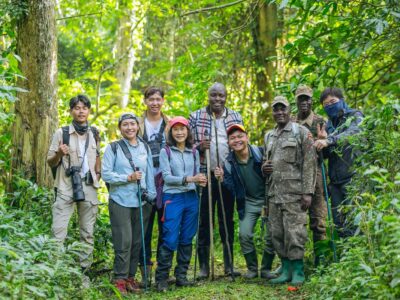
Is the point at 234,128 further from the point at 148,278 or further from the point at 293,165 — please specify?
the point at 148,278

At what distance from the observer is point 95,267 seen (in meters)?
8.20

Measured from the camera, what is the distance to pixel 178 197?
7.76 m

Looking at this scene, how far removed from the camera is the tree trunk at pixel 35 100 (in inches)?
348

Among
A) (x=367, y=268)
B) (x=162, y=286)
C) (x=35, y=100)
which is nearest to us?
(x=367, y=268)

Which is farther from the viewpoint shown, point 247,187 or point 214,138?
point 214,138

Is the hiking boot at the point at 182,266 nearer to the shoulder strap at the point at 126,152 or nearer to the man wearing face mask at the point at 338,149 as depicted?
the shoulder strap at the point at 126,152

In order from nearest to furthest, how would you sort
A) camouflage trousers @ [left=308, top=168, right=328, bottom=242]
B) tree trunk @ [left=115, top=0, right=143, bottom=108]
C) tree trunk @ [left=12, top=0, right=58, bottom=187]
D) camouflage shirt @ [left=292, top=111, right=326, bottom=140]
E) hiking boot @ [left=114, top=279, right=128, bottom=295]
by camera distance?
1. hiking boot @ [left=114, top=279, right=128, bottom=295]
2. camouflage shirt @ [left=292, top=111, right=326, bottom=140]
3. camouflage trousers @ [left=308, top=168, right=328, bottom=242]
4. tree trunk @ [left=12, top=0, right=58, bottom=187]
5. tree trunk @ [left=115, top=0, right=143, bottom=108]

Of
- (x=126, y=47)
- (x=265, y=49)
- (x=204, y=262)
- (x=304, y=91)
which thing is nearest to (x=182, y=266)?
(x=204, y=262)

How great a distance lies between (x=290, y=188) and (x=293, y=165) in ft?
0.88

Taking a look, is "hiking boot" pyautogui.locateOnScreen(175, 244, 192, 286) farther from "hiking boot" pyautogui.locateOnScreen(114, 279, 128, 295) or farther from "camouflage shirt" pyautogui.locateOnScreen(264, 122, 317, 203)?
"camouflage shirt" pyautogui.locateOnScreen(264, 122, 317, 203)

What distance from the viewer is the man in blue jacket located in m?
8.02

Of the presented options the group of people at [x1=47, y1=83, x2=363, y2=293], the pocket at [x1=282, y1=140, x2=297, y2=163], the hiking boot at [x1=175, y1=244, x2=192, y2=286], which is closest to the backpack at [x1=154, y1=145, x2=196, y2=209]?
the group of people at [x1=47, y1=83, x2=363, y2=293]

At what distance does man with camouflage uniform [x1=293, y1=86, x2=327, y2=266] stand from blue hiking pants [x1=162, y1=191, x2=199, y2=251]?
1.46 metres

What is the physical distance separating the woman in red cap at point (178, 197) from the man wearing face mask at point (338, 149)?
151 cm
